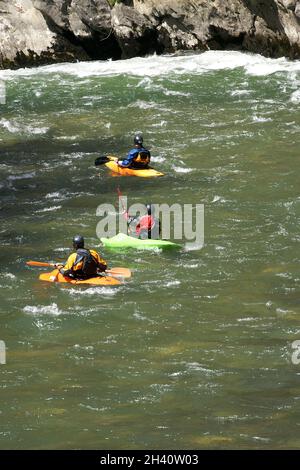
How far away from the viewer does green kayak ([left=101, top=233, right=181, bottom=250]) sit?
15422 millimetres

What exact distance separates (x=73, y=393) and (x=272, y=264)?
4728mm

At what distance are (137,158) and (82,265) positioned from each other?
5512 millimetres

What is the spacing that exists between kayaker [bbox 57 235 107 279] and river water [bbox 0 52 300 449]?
0.25 metres

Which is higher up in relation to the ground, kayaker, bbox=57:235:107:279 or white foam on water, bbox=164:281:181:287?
kayaker, bbox=57:235:107:279

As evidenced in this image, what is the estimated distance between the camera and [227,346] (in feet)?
38.8

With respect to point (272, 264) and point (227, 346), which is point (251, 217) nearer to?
point (272, 264)

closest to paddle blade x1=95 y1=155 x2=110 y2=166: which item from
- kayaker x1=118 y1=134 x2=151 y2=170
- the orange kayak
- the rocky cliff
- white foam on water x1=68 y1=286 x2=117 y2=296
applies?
kayaker x1=118 y1=134 x2=151 y2=170

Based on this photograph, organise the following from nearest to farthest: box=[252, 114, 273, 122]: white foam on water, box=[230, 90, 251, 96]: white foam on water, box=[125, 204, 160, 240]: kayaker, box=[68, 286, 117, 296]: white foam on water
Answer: box=[68, 286, 117, 296]: white foam on water < box=[125, 204, 160, 240]: kayaker < box=[252, 114, 273, 122]: white foam on water < box=[230, 90, 251, 96]: white foam on water

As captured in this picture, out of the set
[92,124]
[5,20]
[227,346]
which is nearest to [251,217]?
[227,346]

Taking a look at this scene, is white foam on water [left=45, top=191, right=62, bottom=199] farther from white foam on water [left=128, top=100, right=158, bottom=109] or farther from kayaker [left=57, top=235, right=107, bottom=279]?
white foam on water [left=128, top=100, right=158, bottom=109]

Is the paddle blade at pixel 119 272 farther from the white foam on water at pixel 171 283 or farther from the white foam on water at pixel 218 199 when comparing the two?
the white foam on water at pixel 218 199

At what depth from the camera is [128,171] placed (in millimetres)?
19484

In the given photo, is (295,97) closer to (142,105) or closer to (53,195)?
(142,105)

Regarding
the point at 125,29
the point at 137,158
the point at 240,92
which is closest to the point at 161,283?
the point at 137,158
